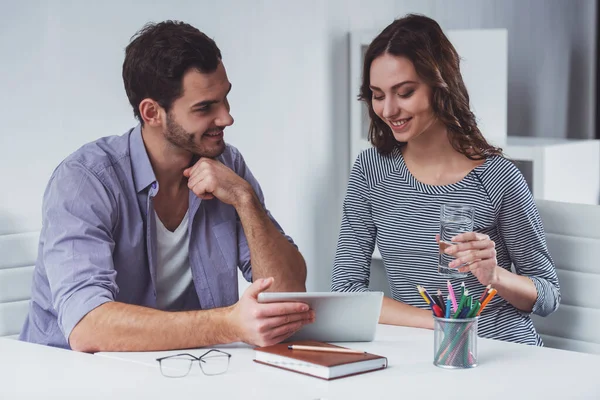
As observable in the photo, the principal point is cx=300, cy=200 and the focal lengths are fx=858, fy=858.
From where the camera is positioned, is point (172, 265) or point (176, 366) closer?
point (176, 366)

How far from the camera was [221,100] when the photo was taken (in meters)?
2.14

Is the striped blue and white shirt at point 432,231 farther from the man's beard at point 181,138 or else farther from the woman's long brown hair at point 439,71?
the man's beard at point 181,138

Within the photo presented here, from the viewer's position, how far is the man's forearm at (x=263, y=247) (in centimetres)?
216

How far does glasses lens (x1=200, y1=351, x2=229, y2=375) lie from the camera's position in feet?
5.11

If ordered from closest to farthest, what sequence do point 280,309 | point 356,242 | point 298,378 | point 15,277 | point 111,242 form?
point 298,378 → point 280,309 → point 111,242 → point 15,277 → point 356,242

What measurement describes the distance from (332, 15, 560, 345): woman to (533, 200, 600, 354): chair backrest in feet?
0.46

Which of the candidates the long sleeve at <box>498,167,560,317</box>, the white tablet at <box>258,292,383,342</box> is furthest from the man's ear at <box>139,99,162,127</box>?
the long sleeve at <box>498,167,560,317</box>

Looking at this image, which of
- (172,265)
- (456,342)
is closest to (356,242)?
(172,265)

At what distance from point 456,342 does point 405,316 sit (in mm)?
437

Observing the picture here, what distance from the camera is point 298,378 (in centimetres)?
151

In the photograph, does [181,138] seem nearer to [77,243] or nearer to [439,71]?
[77,243]

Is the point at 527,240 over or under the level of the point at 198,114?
under

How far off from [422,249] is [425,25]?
587 mm

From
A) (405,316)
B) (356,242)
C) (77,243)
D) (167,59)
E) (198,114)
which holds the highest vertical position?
(167,59)
